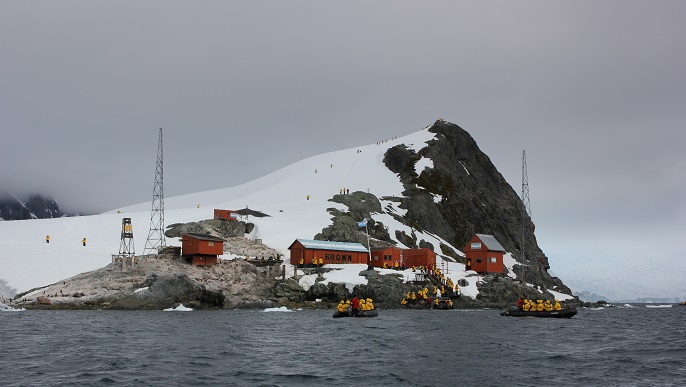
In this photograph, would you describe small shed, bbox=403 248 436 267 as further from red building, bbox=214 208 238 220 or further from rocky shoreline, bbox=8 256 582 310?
red building, bbox=214 208 238 220

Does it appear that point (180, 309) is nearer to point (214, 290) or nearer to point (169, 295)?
point (169, 295)

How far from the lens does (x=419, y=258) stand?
110188 mm

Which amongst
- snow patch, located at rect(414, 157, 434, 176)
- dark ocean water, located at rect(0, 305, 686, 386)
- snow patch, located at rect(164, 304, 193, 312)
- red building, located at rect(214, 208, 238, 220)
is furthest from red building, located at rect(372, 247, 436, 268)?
snow patch, located at rect(414, 157, 434, 176)

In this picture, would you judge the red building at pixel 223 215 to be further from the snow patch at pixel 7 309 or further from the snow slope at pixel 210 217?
the snow patch at pixel 7 309

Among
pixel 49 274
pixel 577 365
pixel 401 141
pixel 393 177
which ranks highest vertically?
pixel 401 141

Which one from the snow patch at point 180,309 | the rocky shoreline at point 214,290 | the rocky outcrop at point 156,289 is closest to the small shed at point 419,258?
the rocky shoreline at point 214,290

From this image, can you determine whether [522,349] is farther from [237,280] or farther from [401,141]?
[401,141]

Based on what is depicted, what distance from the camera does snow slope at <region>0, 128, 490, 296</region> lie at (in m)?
91.4

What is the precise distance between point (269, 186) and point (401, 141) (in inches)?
1780

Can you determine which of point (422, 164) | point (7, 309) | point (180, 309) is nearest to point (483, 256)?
point (180, 309)

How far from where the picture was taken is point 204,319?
6169 cm

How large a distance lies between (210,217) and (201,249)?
1331 inches

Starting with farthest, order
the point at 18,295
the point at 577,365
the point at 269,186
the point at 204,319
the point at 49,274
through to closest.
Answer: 1. the point at 269,186
2. the point at 49,274
3. the point at 18,295
4. the point at 204,319
5. the point at 577,365

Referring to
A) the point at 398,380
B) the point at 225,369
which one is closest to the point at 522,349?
the point at 398,380
